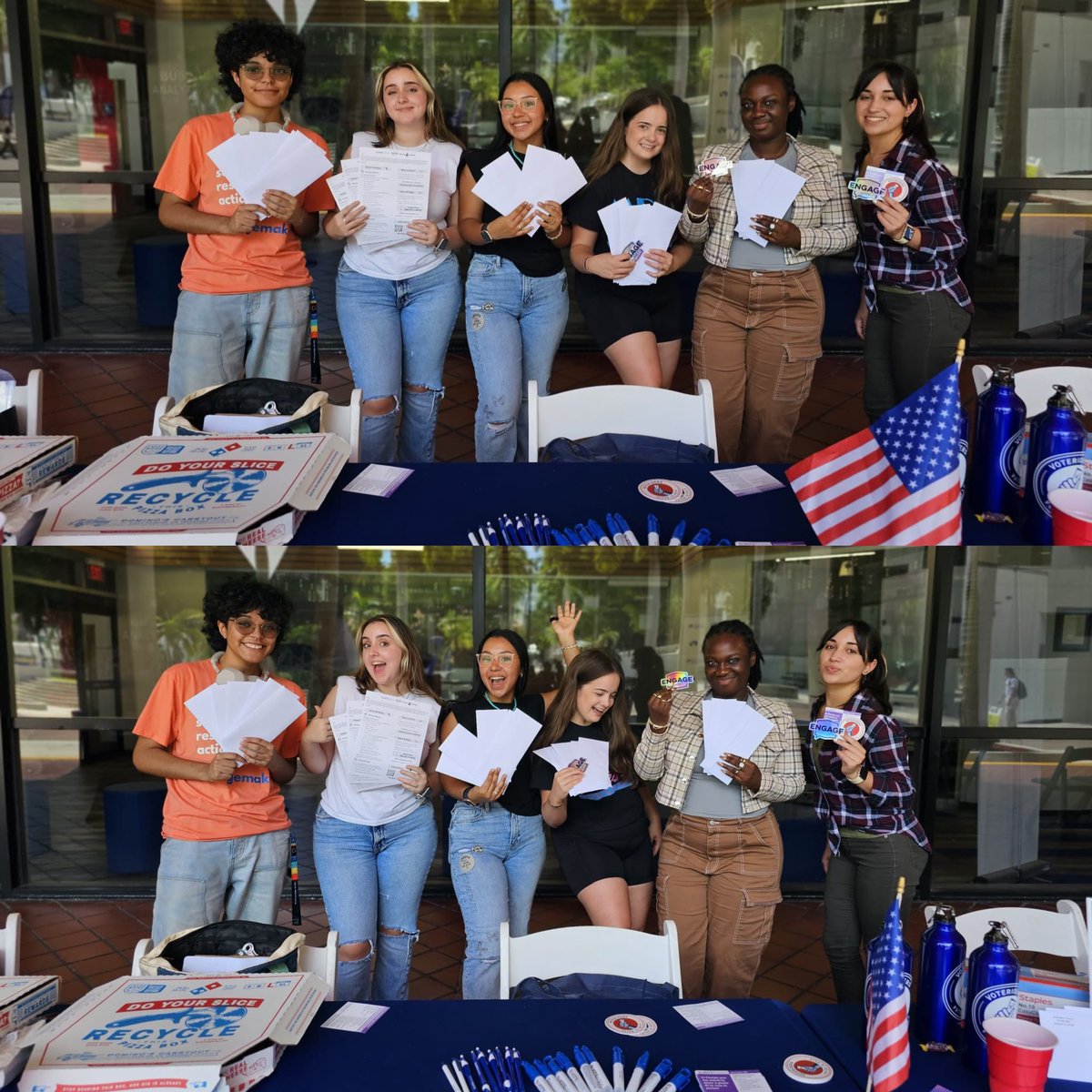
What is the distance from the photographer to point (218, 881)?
11.6 ft

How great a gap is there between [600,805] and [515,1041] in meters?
1.37

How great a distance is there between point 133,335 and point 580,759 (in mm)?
3617

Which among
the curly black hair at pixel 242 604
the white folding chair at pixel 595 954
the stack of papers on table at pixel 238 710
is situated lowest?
the white folding chair at pixel 595 954

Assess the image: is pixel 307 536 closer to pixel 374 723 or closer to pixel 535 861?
pixel 374 723

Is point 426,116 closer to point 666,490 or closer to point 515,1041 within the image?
point 666,490

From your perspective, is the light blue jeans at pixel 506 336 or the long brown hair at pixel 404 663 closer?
the long brown hair at pixel 404 663

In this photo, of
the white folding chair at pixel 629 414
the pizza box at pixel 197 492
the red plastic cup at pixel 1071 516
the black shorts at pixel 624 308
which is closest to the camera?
the pizza box at pixel 197 492

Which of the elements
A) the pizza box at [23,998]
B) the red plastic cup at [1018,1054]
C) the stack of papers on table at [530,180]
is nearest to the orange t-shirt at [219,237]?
the stack of papers on table at [530,180]

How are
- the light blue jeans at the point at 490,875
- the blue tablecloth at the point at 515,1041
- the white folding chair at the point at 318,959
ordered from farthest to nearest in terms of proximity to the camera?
the light blue jeans at the point at 490,875
the white folding chair at the point at 318,959
the blue tablecloth at the point at 515,1041

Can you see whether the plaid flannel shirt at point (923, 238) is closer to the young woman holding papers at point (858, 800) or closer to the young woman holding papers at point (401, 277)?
the young woman holding papers at point (858, 800)

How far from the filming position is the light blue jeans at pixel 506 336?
388 cm

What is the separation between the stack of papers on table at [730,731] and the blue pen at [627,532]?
800 millimetres

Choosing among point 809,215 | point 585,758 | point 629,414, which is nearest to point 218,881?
point 585,758

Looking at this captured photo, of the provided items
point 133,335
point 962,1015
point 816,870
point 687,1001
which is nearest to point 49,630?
point 133,335
